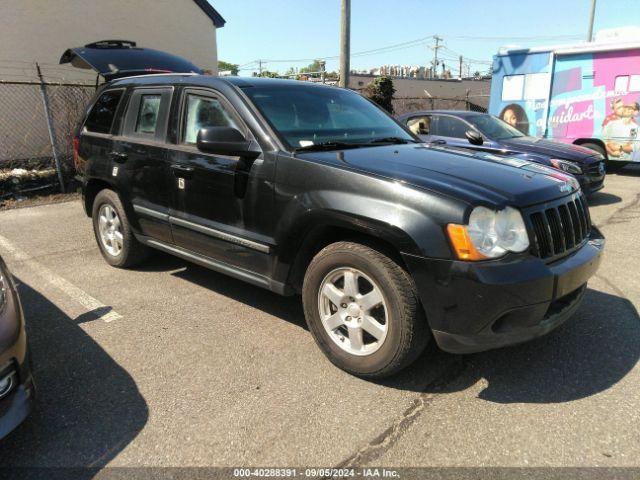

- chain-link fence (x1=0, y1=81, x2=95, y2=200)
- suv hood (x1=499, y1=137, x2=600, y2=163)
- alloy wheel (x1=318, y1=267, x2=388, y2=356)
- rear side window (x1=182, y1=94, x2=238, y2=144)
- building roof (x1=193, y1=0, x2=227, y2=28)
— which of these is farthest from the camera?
building roof (x1=193, y1=0, x2=227, y2=28)

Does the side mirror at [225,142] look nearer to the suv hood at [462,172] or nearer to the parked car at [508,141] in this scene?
the suv hood at [462,172]

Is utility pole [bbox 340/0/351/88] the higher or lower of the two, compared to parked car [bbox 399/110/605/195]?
higher

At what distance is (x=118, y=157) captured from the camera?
448 centimetres

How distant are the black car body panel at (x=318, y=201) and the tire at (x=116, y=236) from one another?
0.17m

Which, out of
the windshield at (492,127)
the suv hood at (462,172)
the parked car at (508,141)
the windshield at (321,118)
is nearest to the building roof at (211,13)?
the parked car at (508,141)

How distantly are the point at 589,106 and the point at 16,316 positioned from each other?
473 inches

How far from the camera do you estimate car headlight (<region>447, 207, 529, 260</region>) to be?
2.47 meters

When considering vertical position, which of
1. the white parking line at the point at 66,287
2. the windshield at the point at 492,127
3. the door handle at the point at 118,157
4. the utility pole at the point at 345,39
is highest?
the utility pole at the point at 345,39

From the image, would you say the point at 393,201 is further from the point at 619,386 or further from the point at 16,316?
the point at 16,316

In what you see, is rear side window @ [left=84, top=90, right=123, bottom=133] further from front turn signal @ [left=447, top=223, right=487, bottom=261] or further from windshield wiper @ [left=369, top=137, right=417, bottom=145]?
front turn signal @ [left=447, top=223, right=487, bottom=261]

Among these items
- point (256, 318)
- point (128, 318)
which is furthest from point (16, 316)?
point (256, 318)

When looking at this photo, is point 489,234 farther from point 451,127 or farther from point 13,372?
point 451,127

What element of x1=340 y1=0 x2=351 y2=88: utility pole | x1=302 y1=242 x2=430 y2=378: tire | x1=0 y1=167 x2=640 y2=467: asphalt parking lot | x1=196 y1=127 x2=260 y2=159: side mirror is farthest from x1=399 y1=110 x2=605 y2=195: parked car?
x1=302 y1=242 x2=430 y2=378: tire

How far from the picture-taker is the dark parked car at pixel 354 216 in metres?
2.54
